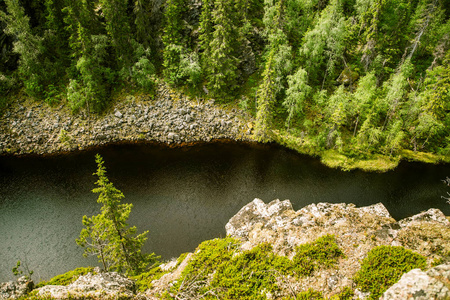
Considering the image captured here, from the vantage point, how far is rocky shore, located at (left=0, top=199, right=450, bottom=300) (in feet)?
22.4

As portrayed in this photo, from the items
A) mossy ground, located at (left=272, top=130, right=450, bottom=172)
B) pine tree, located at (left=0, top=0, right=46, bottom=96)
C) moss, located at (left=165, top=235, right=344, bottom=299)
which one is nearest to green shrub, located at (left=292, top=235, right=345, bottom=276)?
moss, located at (left=165, top=235, right=344, bottom=299)

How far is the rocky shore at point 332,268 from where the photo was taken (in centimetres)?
684

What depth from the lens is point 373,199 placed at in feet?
97.3

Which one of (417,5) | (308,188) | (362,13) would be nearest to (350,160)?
(308,188)

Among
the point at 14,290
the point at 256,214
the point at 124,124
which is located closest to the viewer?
the point at 14,290

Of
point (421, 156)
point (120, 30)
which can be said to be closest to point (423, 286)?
point (421, 156)

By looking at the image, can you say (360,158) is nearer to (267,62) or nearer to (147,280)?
(267,62)

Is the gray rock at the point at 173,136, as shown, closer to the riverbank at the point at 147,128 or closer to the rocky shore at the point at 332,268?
the riverbank at the point at 147,128

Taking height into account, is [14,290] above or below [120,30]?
below

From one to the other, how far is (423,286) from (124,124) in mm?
41762

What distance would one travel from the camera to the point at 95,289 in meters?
8.94

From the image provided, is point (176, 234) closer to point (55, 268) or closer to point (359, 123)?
point (55, 268)

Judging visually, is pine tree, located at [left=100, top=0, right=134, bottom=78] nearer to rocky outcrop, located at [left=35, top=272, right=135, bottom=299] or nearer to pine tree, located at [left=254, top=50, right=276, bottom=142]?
pine tree, located at [left=254, top=50, right=276, bottom=142]

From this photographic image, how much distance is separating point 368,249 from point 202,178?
2449 centimetres
